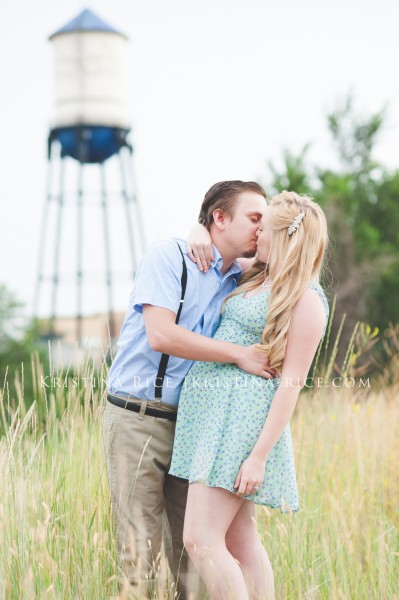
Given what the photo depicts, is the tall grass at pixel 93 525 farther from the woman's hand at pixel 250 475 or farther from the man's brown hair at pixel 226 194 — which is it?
the man's brown hair at pixel 226 194

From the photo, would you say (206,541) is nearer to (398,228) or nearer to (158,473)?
(158,473)

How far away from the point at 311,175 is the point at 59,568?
518 inches

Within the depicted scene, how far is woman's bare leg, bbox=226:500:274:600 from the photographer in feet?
9.88

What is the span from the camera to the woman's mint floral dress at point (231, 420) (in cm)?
293

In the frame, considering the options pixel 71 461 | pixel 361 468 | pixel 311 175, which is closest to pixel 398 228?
pixel 311 175

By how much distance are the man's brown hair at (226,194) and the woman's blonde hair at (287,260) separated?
0.21 metres

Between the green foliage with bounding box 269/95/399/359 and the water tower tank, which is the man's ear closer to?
the green foliage with bounding box 269/95/399/359

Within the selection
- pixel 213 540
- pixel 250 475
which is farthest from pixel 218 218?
A: pixel 213 540

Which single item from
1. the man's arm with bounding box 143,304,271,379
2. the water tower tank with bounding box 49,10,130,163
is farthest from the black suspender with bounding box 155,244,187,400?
the water tower tank with bounding box 49,10,130,163

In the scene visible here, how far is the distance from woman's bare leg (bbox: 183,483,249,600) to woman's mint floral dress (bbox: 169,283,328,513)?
54mm

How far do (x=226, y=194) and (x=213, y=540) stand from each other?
127 centimetres

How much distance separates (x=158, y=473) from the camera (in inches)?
126

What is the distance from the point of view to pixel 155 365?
126 inches

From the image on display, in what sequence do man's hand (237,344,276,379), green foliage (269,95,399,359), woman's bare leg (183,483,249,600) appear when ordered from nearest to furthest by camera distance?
woman's bare leg (183,483,249,600) → man's hand (237,344,276,379) → green foliage (269,95,399,359)
